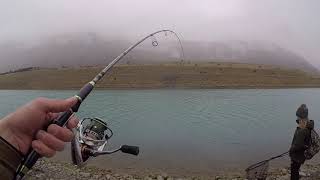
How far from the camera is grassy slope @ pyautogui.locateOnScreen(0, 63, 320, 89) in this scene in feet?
325

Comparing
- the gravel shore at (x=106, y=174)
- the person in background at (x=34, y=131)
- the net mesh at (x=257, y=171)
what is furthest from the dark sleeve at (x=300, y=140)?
the person in background at (x=34, y=131)

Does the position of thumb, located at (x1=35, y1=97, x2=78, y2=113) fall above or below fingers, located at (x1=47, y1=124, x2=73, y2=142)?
above

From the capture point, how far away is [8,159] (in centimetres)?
196

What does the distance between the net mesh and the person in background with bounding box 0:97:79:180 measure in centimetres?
1075

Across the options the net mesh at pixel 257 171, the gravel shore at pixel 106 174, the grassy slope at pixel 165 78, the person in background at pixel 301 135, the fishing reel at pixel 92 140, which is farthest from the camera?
the grassy slope at pixel 165 78

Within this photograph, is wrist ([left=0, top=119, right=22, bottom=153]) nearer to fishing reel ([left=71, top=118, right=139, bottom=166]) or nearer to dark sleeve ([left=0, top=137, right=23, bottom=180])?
dark sleeve ([left=0, top=137, right=23, bottom=180])

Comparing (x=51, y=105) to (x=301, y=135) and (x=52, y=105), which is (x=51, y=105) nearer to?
(x=52, y=105)

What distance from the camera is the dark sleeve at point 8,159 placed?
191 centimetres

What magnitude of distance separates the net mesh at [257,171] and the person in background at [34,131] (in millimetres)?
10747

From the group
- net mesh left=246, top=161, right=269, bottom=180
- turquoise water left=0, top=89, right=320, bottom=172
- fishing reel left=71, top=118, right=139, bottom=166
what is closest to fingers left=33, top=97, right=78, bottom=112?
fishing reel left=71, top=118, right=139, bottom=166

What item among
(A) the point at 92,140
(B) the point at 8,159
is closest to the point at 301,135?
(A) the point at 92,140

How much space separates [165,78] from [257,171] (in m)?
90.2

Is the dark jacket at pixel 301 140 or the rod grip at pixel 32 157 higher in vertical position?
the rod grip at pixel 32 157

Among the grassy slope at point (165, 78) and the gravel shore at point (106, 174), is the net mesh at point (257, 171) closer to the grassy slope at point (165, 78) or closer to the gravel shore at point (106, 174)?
the gravel shore at point (106, 174)
